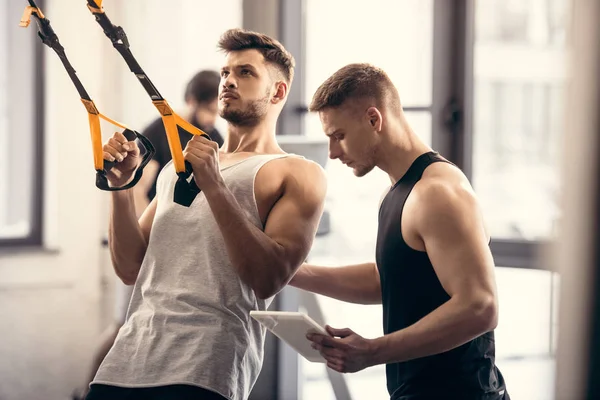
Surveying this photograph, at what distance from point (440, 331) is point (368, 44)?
6.13 ft

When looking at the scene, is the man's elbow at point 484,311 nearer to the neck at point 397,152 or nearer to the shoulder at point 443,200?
the shoulder at point 443,200

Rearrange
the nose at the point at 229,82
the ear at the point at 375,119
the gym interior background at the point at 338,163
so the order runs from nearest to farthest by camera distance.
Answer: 1. the ear at the point at 375,119
2. the nose at the point at 229,82
3. the gym interior background at the point at 338,163

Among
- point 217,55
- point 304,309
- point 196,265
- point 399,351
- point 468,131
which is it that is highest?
point 217,55

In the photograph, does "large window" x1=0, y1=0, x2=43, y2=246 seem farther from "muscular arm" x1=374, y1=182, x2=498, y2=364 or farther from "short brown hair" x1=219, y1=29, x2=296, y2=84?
"muscular arm" x1=374, y1=182, x2=498, y2=364

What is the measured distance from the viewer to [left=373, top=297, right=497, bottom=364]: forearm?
1.41m

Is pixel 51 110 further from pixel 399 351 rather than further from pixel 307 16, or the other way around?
pixel 399 351

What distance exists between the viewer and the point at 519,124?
9.62 ft

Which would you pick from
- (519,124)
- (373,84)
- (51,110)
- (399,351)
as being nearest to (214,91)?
(51,110)

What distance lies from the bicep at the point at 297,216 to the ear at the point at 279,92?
20cm

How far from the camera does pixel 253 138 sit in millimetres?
1823

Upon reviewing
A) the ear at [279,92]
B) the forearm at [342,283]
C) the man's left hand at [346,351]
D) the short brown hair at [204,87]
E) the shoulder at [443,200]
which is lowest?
the man's left hand at [346,351]

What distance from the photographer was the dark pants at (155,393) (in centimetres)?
158

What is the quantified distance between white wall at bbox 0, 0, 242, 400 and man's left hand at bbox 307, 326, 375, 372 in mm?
2075

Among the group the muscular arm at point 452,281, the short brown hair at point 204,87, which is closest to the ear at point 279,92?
the muscular arm at point 452,281
